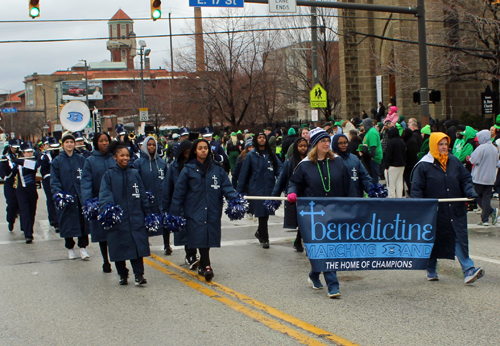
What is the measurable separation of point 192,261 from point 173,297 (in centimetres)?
164

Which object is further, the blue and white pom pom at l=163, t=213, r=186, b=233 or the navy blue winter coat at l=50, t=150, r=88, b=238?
the navy blue winter coat at l=50, t=150, r=88, b=238

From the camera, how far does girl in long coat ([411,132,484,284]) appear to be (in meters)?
7.26

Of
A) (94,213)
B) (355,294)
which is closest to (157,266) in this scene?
(94,213)

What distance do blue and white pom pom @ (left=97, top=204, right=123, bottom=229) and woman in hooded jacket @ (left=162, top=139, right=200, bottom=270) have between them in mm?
761

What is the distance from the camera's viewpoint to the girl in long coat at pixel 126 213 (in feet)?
24.9

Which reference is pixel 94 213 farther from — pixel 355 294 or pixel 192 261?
pixel 355 294

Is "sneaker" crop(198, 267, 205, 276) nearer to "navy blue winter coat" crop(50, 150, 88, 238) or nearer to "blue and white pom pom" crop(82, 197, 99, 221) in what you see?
"blue and white pom pom" crop(82, 197, 99, 221)

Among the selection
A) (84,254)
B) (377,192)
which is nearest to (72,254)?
(84,254)

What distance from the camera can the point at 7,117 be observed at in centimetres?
10625

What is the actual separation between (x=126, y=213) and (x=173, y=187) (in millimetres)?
715

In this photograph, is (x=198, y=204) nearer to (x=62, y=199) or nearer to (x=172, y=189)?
(x=172, y=189)

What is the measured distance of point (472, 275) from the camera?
23.5 feet

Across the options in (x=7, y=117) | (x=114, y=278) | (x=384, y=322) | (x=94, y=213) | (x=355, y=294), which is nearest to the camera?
(x=384, y=322)

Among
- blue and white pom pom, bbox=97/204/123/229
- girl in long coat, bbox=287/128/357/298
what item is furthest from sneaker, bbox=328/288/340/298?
blue and white pom pom, bbox=97/204/123/229
